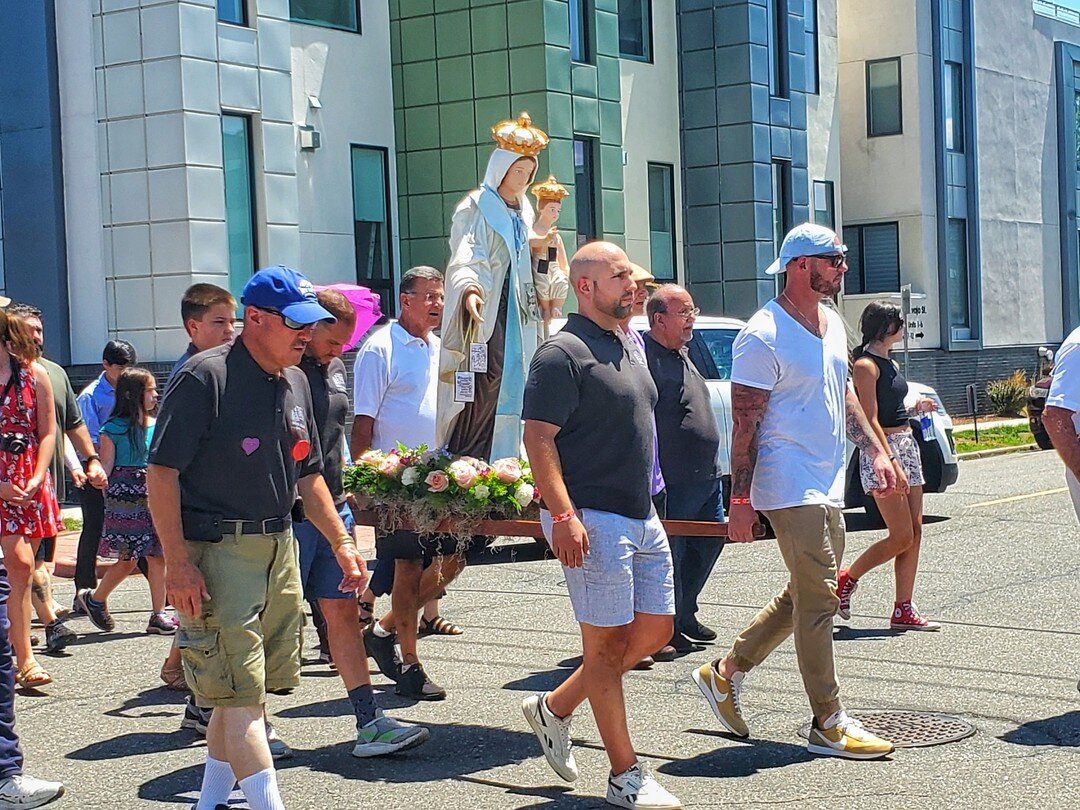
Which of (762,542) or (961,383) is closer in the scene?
(762,542)

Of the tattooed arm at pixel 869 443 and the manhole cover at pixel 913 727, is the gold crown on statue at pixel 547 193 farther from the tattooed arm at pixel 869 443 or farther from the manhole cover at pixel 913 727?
the manhole cover at pixel 913 727

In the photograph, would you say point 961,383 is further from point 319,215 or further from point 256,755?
point 256,755

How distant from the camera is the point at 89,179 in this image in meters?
17.3

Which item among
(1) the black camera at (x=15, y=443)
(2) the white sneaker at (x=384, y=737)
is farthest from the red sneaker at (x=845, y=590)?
Result: (1) the black camera at (x=15, y=443)

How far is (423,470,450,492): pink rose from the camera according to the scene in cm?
696

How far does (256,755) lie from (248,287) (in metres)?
1.54

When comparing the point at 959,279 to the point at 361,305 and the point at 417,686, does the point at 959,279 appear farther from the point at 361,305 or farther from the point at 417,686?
the point at 417,686

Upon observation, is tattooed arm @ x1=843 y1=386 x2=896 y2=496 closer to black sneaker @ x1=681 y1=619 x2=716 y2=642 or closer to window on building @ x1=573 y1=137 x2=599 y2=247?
black sneaker @ x1=681 y1=619 x2=716 y2=642

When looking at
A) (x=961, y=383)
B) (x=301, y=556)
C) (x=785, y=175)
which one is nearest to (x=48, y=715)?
(x=301, y=556)

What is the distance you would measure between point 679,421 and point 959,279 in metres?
24.1

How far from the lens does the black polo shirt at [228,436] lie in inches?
197

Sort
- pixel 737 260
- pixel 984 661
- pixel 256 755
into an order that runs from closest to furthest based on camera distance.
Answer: pixel 256 755 < pixel 984 661 < pixel 737 260

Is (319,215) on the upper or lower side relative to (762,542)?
upper

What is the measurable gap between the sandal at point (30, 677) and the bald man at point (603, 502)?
3.34 meters
